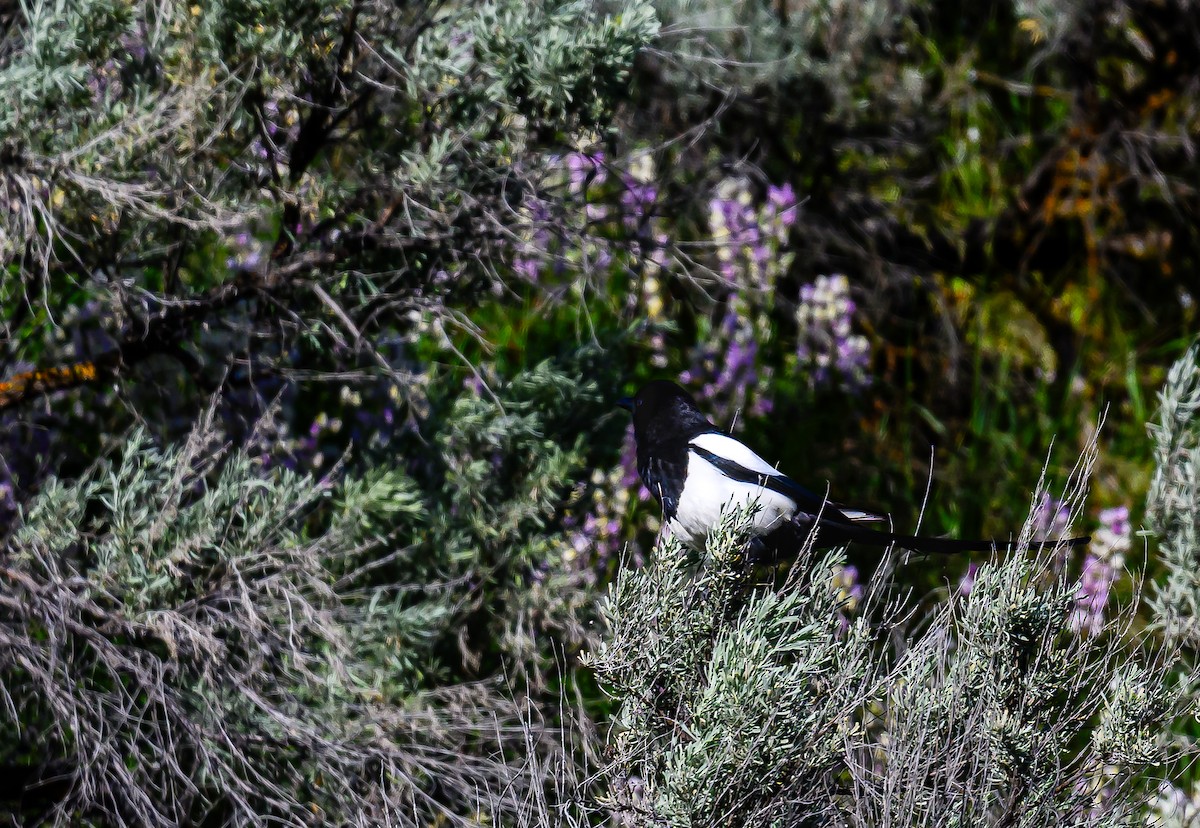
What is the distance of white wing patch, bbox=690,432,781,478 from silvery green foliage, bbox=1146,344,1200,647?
89cm

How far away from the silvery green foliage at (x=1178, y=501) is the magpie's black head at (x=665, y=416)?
1021 mm

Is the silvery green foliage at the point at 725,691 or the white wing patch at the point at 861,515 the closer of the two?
the silvery green foliage at the point at 725,691

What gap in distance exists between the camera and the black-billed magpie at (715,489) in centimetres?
258

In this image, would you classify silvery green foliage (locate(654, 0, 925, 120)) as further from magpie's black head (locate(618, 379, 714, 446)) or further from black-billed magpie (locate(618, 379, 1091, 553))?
black-billed magpie (locate(618, 379, 1091, 553))

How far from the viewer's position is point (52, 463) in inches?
134

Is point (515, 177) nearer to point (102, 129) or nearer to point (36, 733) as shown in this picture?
point (102, 129)

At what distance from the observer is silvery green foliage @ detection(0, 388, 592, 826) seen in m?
2.63

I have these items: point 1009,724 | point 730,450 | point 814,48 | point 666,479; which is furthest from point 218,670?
point 814,48

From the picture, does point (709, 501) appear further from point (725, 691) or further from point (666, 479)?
point (725, 691)

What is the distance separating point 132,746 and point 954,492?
292cm

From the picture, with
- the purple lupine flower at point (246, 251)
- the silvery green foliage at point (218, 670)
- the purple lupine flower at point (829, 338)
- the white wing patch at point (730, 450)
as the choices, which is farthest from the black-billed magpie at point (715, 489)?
the purple lupine flower at point (829, 338)

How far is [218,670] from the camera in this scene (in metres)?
2.71

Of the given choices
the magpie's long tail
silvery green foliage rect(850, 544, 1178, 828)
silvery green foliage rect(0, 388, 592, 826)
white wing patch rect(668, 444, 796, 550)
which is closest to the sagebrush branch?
silvery green foliage rect(0, 388, 592, 826)

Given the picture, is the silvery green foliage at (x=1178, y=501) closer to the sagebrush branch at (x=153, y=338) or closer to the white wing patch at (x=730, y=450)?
the white wing patch at (x=730, y=450)
